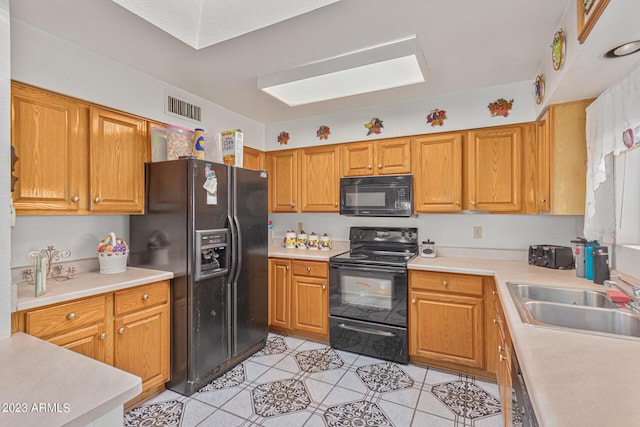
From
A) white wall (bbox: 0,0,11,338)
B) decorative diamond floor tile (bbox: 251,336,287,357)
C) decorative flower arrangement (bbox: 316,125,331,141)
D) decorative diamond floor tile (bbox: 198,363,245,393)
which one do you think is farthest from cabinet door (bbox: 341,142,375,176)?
white wall (bbox: 0,0,11,338)

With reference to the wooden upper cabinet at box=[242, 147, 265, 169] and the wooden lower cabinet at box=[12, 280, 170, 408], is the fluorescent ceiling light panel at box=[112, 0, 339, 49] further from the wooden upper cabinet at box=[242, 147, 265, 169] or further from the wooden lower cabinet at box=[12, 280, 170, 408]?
the wooden upper cabinet at box=[242, 147, 265, 169]

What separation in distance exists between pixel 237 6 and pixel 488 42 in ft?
5.09

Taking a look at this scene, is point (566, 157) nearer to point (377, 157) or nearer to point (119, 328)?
point (377, 157)

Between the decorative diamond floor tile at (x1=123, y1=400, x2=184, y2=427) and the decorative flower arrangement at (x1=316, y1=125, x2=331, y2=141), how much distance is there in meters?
2.69

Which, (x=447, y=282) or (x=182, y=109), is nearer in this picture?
(x=447, y=282)

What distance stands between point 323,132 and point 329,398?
2521 mm

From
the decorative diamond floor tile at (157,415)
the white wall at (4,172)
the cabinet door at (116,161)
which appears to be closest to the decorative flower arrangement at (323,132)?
the cabinet door at (116,161)

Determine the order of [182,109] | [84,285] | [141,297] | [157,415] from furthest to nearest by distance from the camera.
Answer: [182,109] < [141,297] < [157,415] < [84,285]

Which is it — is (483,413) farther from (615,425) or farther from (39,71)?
(39,71)

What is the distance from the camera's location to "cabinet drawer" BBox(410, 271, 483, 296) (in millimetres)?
2387

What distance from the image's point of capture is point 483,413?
198cm

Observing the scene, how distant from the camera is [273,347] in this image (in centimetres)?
296

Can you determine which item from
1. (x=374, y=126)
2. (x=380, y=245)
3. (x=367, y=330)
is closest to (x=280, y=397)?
(x=367, y=330)

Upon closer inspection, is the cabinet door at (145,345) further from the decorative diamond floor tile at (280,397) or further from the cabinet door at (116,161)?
the cabinet door at (116,161)
